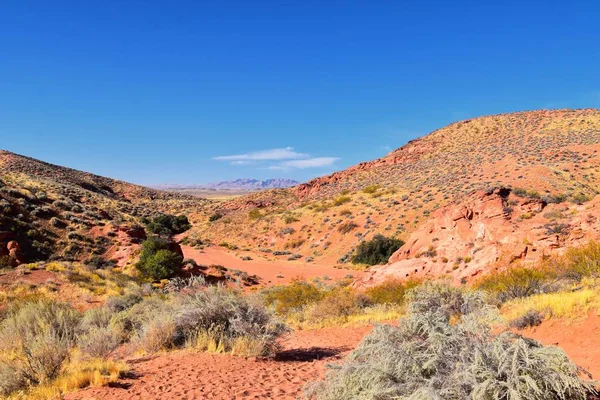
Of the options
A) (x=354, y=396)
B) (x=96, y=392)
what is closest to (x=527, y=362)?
(x=354, y=396)

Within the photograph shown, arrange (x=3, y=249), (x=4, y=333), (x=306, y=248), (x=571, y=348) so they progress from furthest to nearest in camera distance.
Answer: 1. (x=306, y=248)
2. (x=3, y=249)
3. (x=4, y=333)
4. (x=571, y=348)

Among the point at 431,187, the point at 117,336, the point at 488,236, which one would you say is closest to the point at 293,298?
the point at 117,336

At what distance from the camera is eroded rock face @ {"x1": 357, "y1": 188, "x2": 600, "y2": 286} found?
1485 centimetres

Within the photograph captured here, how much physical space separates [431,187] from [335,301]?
32.4 meters

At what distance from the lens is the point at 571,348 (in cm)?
735

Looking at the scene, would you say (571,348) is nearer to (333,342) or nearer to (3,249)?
(333,342)

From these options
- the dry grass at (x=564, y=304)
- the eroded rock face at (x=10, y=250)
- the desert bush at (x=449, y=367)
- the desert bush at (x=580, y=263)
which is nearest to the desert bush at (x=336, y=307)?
the dry grass at (x=564, y=304)

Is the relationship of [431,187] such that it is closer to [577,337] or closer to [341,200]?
[341,200]

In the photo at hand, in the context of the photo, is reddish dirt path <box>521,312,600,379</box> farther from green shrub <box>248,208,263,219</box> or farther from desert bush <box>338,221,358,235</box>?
green shrub <box>248,208,263,219</box>

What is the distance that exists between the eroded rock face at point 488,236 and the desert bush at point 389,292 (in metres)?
1.81

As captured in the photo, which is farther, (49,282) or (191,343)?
(49,282)

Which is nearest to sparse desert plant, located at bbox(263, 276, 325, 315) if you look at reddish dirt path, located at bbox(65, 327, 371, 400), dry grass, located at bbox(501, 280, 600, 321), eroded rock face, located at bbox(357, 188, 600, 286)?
eroded rock face, located at bbox(357, 188, 600, 286)

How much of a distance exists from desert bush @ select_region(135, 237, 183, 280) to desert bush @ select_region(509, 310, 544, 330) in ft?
63.9

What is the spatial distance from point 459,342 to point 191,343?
6.10 meters
